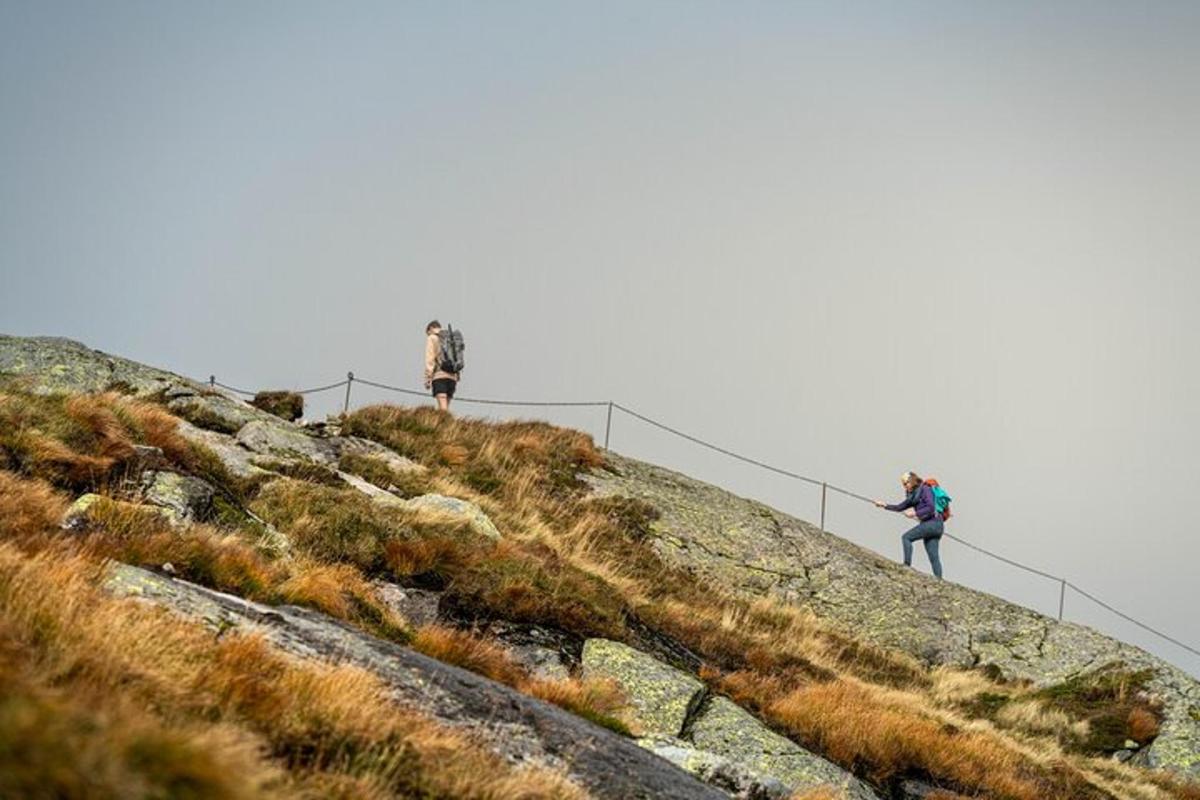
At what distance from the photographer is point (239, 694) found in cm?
564

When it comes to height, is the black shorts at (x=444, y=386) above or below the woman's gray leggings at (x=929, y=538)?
above

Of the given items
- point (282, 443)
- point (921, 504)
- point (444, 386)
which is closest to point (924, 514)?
point (921, 504)

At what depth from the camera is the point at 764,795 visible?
30.7 ft

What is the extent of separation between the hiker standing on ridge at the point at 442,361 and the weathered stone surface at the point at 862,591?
14.8 ft

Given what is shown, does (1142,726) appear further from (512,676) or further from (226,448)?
(226,448)

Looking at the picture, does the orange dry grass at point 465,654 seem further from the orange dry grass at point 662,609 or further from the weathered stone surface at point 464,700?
the orange dry grass at point 662,609

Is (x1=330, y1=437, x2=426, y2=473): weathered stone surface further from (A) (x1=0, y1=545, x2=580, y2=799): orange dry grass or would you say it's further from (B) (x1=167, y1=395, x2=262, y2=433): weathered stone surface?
(A) (x1=0, y1=545, x2=580, y2=799): orange dry grass

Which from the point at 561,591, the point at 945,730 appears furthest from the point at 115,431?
the point at 945,730

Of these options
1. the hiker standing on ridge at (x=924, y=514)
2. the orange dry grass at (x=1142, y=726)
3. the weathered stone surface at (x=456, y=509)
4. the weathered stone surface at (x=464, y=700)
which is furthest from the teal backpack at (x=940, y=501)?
the weathered stone surface at (x=464, y=700)

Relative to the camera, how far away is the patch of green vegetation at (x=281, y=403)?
81.7ft

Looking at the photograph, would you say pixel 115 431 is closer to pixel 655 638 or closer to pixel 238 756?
pixel 655 638

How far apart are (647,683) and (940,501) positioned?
60.5 feet

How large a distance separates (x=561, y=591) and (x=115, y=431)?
611cm

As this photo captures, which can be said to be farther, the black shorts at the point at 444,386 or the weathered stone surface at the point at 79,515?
the black shorts at the point at 444,386
